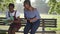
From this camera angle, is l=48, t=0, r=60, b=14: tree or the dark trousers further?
l=48, t=0, r=60, b=14: tree

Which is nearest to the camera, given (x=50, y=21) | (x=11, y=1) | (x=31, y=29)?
(x=31, y=29)

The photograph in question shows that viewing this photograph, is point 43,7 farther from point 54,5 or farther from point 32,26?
point 32,26

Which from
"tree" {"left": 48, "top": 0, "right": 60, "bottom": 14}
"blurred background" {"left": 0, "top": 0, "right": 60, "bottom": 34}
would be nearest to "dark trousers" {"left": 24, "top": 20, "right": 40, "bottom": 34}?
"blurred background" {"left": 0, "top": 0, "right": 60, "bottom": 34}

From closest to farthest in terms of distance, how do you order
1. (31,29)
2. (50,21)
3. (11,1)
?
(31,29) → (11,1) → (50,21)

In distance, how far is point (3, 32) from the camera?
439 centimetres

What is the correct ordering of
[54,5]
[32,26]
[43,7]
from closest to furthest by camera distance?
[32,26], [54,5], [43,7]

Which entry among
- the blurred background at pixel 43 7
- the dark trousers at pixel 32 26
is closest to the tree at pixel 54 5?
the blurred background at pixel 43 7

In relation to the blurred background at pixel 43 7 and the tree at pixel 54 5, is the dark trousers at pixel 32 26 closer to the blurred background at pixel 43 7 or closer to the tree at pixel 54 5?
the blurred background at pixel 43 7

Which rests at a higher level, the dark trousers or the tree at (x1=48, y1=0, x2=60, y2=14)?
the tree at (x1=48, y1=0, x2=60, y2=14)

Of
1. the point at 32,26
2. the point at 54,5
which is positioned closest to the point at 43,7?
the point at 54,5

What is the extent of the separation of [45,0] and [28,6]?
94cm

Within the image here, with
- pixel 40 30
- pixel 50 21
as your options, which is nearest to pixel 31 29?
pixel 40 30

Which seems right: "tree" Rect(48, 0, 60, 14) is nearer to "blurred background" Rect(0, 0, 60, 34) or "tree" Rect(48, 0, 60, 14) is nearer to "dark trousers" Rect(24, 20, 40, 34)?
"blurred background" Rect(0, 0, 60, 34)

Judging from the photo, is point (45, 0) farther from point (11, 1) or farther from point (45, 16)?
point (11, 1)
